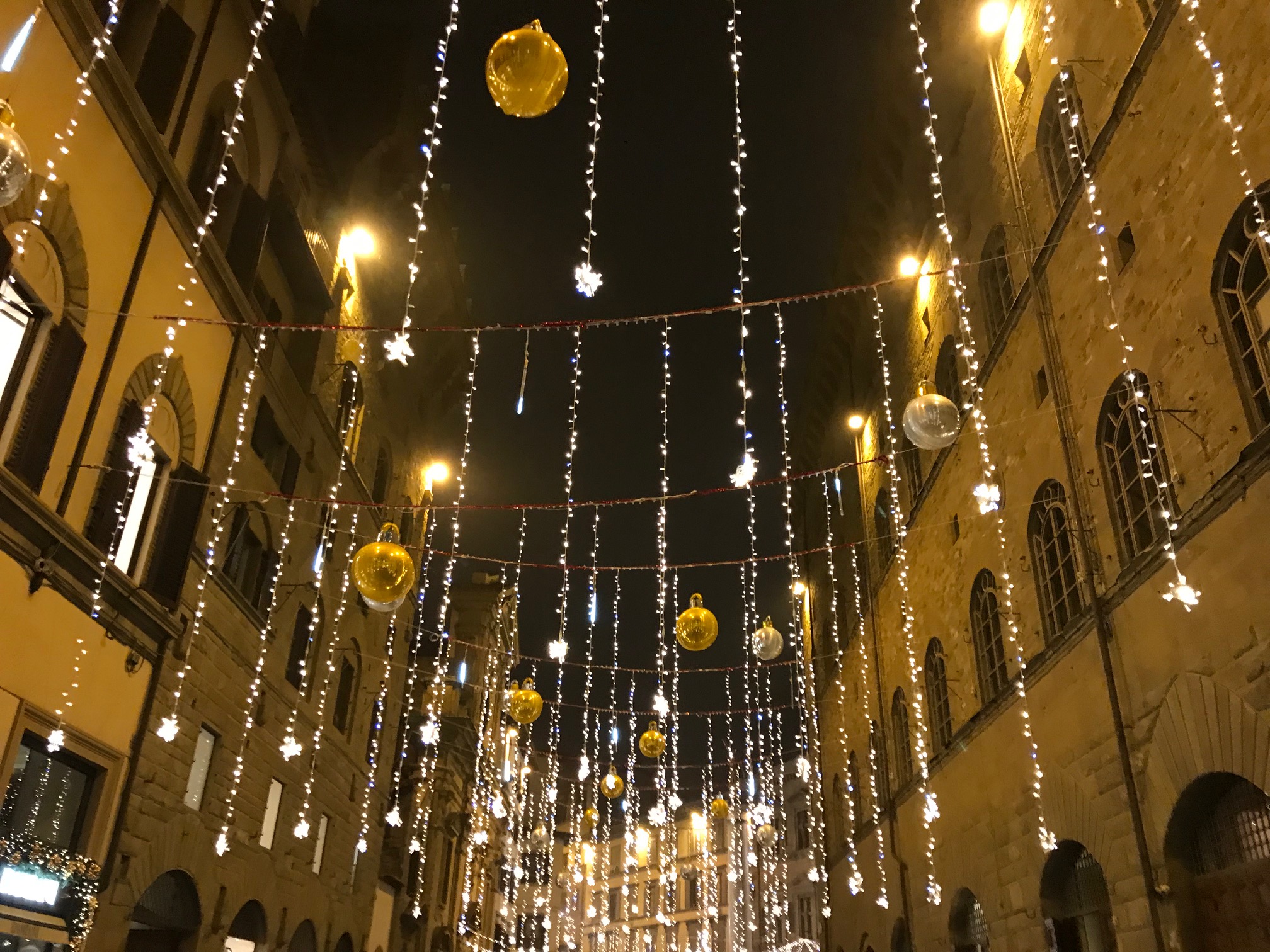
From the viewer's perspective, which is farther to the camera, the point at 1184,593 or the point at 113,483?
the point at 113,483

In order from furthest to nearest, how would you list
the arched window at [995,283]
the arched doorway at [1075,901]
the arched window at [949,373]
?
the arched window at [949,373]
the arched window at [995,283]
the arched doorway at [1075,901]

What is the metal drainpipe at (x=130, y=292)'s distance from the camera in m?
8.45

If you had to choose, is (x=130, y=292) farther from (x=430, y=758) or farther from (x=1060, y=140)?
(x=430, y=758)

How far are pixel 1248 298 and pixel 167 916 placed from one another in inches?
476

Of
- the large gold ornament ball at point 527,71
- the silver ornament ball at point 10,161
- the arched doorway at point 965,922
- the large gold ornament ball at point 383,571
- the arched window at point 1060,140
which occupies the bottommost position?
Result: the arched doorway at point 965,922

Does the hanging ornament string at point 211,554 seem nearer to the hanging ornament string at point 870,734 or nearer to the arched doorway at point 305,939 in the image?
the arched doorway at point 305,939

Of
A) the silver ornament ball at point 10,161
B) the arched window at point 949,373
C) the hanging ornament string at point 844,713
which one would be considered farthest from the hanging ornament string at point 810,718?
the silver ornament ball at point 10,161

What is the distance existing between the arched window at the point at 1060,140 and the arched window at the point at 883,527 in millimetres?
8041

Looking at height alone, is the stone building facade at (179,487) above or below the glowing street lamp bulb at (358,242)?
below

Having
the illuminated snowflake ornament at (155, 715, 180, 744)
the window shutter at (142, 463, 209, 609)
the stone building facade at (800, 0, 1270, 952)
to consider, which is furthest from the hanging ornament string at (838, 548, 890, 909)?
the window shutter at (142, 463, 209, 609)

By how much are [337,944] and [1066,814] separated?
13065 mm

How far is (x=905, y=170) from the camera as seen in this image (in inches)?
628

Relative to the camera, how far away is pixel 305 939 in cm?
1544

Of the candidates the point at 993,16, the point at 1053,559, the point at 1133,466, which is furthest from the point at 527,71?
the point at 993,16
